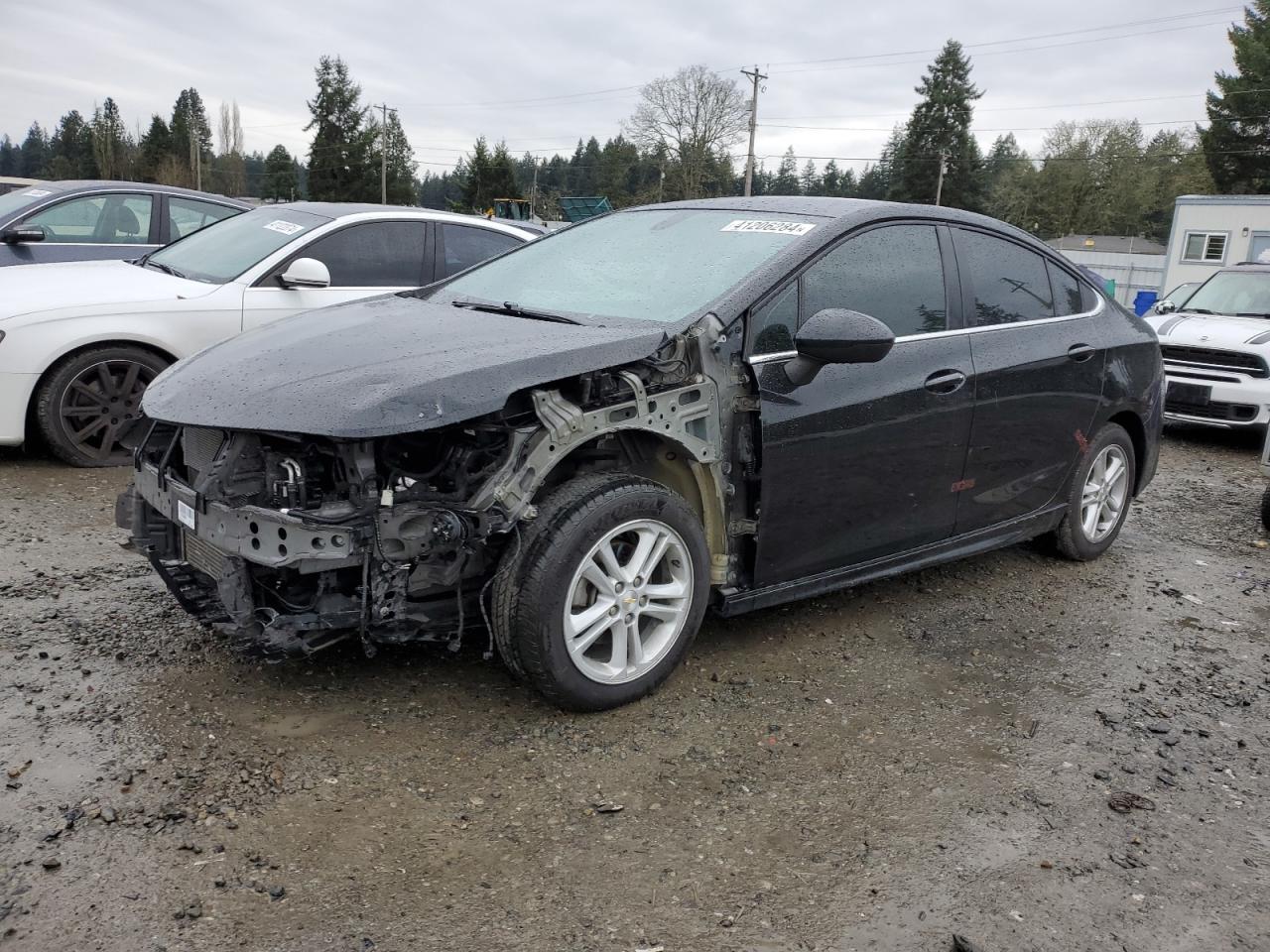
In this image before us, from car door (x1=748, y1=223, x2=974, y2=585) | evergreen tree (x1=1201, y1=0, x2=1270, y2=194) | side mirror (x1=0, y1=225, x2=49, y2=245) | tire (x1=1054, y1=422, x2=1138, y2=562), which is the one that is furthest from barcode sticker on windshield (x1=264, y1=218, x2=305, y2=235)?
evergreen tree (x1=1201, y1=0, x2=1270, y2=194)

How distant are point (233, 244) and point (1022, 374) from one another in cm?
502

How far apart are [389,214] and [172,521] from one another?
408cm

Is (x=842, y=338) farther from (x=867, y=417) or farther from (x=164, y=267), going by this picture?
(x=164, y=267)

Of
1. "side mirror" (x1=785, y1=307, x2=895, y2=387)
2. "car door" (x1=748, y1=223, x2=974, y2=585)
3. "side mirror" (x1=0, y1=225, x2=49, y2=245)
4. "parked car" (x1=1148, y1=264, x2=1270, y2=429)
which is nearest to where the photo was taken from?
"side mirror" (x1=785, y1=307, x2=895, y2=387)

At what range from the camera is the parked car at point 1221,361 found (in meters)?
8.93

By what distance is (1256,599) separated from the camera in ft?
16.4

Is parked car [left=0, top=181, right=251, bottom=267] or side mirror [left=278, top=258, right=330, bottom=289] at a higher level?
parked car [left=0, top=181, right=251, bottom=267]

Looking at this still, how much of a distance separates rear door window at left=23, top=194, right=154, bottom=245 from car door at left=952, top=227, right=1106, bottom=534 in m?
6.48

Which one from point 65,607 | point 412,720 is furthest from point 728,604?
point 65,607

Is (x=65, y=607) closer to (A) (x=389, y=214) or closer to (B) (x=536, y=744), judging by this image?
(B) (x=536, y=744)

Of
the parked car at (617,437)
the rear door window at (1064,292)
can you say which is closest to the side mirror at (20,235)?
the parked car at (617,437)

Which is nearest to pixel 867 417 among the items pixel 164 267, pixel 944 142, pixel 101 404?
pixel 101 404

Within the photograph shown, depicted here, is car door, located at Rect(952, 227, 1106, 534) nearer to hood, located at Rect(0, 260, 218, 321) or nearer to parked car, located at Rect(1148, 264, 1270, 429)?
hood, located at Rect(0, 260, 218, 321)

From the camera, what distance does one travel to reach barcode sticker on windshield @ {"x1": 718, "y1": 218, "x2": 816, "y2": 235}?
12.7ft
